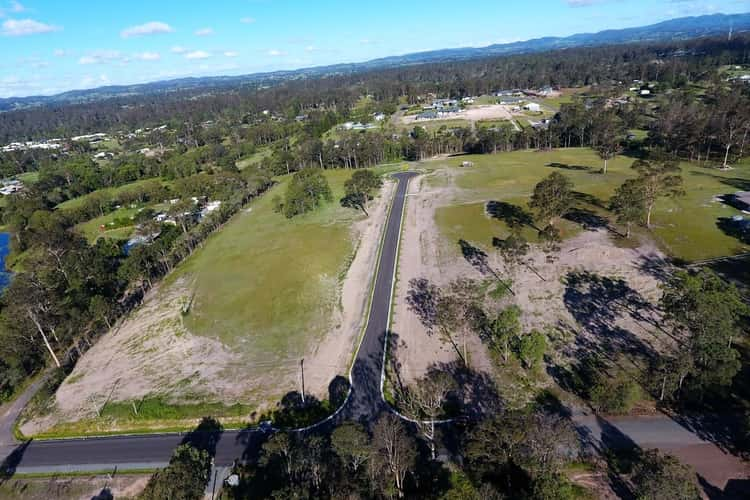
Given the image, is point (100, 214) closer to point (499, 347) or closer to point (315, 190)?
point (315, 190)

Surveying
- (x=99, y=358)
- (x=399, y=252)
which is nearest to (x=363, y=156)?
(x=399, y=252)

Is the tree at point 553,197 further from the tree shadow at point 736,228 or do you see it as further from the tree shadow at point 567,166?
the tree shadow at point 567,166

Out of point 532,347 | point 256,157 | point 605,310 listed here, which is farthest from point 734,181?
point 256,157

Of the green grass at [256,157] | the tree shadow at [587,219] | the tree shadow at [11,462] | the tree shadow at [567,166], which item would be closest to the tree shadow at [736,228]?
the tree shadow at [587,219]

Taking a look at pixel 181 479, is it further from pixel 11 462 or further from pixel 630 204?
pixel 630 204

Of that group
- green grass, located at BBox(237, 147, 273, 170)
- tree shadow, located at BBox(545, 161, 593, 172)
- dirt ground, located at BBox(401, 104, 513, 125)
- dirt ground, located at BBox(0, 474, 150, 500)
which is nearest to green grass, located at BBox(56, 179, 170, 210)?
green grass, located at BBox(237, 147, 273, 170)

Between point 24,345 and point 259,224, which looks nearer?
point 24,345

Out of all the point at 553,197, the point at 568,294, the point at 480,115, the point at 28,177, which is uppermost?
the point at 28,177
